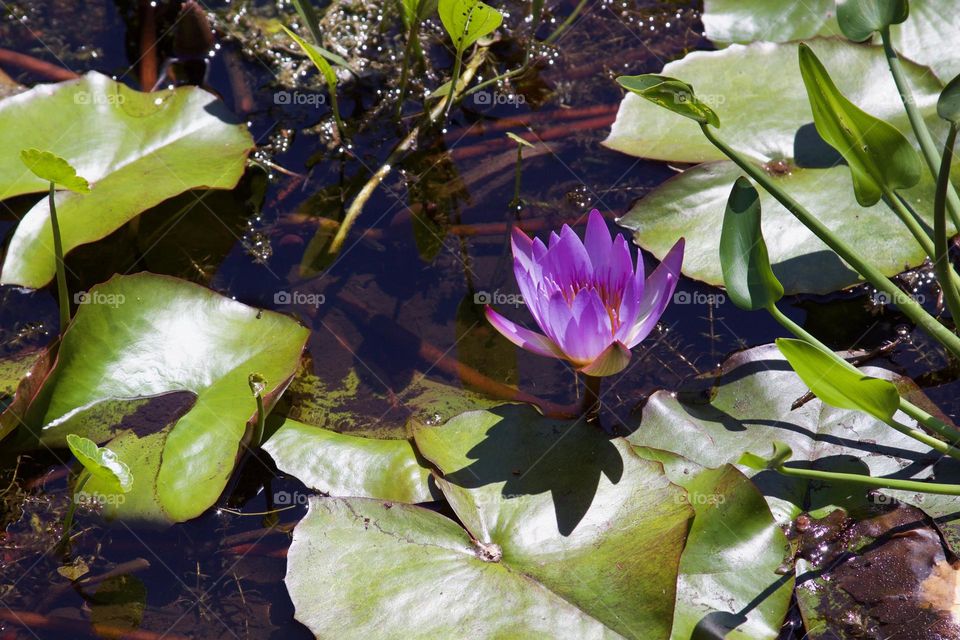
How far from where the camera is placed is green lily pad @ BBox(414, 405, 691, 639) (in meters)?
1.83

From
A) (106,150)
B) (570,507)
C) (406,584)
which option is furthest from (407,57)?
(406,584)

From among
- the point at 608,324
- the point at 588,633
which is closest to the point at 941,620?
the point at 588,633

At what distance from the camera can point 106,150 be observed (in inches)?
111

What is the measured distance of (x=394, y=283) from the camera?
2836 millimetres

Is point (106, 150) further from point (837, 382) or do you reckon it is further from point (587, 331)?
point (837, 382)

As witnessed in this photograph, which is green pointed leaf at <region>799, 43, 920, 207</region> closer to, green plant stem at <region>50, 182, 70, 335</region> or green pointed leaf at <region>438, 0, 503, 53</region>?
green pointed leaf at <region>438, 0, 503, 53</region>

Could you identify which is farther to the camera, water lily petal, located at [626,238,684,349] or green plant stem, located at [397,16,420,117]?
green plant stem, located at [397,16,420,117]

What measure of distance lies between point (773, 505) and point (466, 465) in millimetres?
795

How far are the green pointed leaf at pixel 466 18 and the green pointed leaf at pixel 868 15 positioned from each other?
104cm

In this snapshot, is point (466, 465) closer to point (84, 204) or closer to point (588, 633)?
point (588, 633)

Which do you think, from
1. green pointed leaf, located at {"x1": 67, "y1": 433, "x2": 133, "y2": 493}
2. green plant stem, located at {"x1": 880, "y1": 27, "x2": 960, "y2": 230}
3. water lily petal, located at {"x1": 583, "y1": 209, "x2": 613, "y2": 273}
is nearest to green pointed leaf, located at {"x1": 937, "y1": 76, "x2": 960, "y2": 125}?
green plant stem, located at {"x1": 880, "y1": 27, "x2": 960, "y2": 230}

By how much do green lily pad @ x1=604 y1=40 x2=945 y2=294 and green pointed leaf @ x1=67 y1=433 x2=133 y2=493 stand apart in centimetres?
167

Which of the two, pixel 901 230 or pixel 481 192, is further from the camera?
pixel 481 192

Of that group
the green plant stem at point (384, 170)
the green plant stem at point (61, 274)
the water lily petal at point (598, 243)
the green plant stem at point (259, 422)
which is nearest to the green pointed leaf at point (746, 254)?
the water lily petal at point (598, 243)
